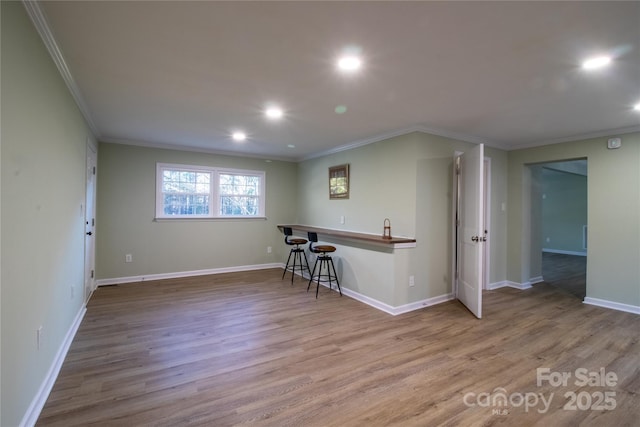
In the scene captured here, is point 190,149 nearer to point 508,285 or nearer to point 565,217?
point 508,285

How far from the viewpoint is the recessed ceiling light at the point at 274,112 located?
3.19 meters

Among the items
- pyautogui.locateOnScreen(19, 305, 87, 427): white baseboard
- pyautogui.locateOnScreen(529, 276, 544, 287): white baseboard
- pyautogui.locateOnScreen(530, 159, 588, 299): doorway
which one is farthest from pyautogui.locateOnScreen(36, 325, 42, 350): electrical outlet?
pyautogui.locateOnScreen(530, 159, 588, 299): doorway

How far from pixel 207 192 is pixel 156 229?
108cm

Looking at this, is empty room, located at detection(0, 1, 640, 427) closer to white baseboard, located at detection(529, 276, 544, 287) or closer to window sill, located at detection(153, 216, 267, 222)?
window sill, located at detection(153, 216, 267, 222)

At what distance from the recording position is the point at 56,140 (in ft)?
7.23

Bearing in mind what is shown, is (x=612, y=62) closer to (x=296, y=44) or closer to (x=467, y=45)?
(x=467, y=45)

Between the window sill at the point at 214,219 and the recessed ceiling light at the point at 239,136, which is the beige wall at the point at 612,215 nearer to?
the recessed ceiling light at the point at 239,136

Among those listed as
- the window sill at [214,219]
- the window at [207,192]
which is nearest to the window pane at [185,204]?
the window at [207,192]

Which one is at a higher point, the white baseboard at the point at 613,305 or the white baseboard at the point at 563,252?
the white baseboard at the point at 563,252

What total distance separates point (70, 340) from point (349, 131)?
379 centimetres

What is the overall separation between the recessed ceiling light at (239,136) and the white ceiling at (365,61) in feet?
1.42

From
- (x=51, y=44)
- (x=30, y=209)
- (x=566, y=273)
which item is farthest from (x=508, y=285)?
(x=51, y=44)

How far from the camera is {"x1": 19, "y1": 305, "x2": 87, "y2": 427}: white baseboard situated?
5.56 feet

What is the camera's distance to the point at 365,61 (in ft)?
7.04
